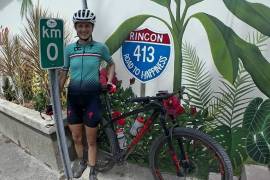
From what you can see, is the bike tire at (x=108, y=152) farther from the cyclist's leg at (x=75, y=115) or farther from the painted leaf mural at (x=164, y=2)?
the painted leaf mural at (x=164, y=2)

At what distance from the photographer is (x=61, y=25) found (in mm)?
2135

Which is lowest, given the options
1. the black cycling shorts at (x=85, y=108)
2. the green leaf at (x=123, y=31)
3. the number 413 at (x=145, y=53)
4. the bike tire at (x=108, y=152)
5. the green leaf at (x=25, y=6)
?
the bike tire at (x=108, y=152)

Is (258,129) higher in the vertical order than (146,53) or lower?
lower

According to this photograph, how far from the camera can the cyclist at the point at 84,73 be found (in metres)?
2.71

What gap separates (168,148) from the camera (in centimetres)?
275

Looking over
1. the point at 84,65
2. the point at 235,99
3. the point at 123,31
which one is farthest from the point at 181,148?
the point at 123,31

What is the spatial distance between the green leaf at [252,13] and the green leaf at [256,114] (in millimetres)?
714

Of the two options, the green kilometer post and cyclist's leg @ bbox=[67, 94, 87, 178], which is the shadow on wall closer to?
cyclist's leg @ bbox=[67, 94, 87, 178]

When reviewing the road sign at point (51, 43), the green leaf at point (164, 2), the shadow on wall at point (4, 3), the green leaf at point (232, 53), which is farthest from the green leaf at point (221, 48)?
the shadow on wall at point (4, 3)

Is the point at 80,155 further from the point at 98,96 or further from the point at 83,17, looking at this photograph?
the point at 83,17

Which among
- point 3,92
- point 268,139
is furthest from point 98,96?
point 3,92

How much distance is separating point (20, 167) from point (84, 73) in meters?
1.70

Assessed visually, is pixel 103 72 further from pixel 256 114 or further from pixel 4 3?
pixel 4 3

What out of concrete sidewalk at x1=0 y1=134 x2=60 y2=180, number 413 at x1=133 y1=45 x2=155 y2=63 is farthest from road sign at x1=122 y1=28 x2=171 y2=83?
concrete sidewalk at x1=0 y1=134 x2=60 y2=180
